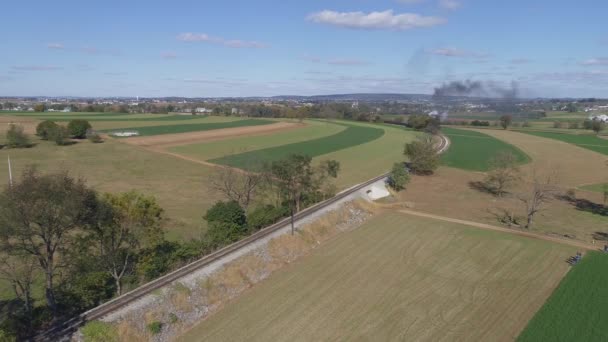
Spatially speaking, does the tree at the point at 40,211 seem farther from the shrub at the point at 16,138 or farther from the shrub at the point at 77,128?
the shrub at the point at 77,128

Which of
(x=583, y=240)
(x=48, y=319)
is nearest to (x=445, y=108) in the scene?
(x=583, y=240)

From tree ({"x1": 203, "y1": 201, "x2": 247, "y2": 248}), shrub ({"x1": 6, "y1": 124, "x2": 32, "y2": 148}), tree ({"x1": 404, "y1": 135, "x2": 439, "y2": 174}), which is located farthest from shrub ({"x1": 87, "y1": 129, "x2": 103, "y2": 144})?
tree ({"x1": 203, "y1": 201, "x2": 247, "y2": 248})

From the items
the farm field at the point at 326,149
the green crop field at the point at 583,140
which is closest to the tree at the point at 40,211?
the farm field at the point at 326,149

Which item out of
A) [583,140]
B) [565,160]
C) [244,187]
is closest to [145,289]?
[244,187]

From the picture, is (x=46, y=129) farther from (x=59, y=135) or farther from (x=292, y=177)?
(x=292, y=177)

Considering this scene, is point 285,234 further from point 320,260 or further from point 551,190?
A: point 551,190

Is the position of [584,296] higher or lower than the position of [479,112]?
lower
